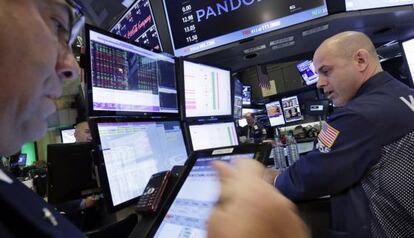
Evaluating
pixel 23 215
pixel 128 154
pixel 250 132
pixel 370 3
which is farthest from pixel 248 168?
pixel 250 132

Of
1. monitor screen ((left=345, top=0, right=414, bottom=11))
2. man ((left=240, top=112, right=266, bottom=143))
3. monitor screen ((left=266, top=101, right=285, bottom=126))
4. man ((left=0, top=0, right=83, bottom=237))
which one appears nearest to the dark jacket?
man ((left=0, top=0, right=83, bottom=237))

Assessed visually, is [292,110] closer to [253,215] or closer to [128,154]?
[128,154]

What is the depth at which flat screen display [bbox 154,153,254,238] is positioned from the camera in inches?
35.8

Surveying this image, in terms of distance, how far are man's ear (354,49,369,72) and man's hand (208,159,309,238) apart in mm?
1815

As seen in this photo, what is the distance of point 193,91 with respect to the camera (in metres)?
1.87

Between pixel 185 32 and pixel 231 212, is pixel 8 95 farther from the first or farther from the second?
pixel 185 32

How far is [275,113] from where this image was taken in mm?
7707

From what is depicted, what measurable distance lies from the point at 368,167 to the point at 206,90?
3.16 feet

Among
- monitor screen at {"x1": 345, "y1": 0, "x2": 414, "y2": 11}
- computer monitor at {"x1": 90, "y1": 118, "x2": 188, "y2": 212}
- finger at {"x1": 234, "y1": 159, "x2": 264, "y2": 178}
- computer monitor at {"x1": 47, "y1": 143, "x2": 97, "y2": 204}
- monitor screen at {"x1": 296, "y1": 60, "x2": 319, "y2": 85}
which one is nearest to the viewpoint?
finger at {"x1": 234, "y1": 159, "x2": 264, "y2": 178}

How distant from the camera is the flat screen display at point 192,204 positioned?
0.91 metres

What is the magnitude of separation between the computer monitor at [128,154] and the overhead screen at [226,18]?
3.04 ft

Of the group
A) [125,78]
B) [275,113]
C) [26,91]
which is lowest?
[26,91]

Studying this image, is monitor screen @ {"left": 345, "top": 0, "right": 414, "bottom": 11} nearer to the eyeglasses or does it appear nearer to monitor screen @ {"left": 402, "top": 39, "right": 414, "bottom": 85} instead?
monitor screen @ {"left": 402, "top": 39, "right": 414, "bottom": 85}

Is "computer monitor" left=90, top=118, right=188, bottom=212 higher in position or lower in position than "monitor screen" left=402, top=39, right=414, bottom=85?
lower
